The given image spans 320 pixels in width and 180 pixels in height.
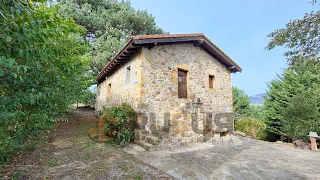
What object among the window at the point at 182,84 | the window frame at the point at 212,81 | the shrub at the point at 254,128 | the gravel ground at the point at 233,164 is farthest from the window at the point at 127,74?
the shrub at the point at 254,128

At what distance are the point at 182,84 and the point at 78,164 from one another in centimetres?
526

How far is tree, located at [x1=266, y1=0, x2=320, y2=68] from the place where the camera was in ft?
13.7

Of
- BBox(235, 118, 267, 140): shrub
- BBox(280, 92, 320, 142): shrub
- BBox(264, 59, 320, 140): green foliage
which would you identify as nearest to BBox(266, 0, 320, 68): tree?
BBox(264, 59, 320, 140): green foliage

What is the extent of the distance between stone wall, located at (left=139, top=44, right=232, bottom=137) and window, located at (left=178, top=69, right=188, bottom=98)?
179mm

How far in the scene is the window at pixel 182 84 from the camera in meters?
7.82

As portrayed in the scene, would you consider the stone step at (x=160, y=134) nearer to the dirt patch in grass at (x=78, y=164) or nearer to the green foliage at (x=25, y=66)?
the dirt patch in grass at (x=78, y=164)

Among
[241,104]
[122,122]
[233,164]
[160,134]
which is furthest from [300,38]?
[241,104]

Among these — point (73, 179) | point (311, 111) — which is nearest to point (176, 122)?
point (73, 179)

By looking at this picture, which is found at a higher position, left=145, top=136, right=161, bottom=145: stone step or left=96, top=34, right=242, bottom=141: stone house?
left=96, top=34, right=242, bottom=141: stone house

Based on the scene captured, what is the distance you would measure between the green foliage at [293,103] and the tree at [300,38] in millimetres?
1914

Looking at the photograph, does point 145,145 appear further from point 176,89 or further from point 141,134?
point 176,89

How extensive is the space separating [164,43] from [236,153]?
5.02 m

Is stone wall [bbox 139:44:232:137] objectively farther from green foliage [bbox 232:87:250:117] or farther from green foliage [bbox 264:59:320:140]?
green foliage [bbox 232:87:250:117]

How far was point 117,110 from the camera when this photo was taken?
6242mm
